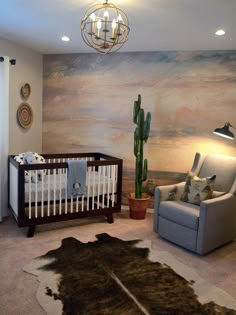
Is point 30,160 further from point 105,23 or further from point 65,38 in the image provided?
point 105,23

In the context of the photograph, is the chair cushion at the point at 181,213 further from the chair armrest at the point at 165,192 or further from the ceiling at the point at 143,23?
the ceiling at the point at 143,23

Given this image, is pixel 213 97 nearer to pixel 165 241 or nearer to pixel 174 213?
pixel 174 213

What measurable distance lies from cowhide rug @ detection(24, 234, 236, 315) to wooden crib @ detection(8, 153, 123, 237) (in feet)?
1.86

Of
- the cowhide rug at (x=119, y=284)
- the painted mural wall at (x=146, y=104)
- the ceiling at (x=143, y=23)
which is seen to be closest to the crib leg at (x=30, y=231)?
the cowhide rug at (x=119, y=284)

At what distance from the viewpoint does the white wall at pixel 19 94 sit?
4.16 meters

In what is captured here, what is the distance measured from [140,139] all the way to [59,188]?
4.24 feet

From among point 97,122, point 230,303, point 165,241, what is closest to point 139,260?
point 165,241

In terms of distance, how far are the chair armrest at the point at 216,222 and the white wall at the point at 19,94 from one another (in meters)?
2.83

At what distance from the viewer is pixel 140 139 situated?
405 cm

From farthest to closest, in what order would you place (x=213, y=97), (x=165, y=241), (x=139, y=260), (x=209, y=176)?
(x=213, y=97) < (x=209, y=176) < (x=165, y=241) < (x=139, y=260)

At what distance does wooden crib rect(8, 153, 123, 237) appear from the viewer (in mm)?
3363

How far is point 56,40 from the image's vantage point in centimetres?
381

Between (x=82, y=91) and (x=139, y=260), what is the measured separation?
2.80 m

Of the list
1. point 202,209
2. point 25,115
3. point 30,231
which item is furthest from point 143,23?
point 30,231
